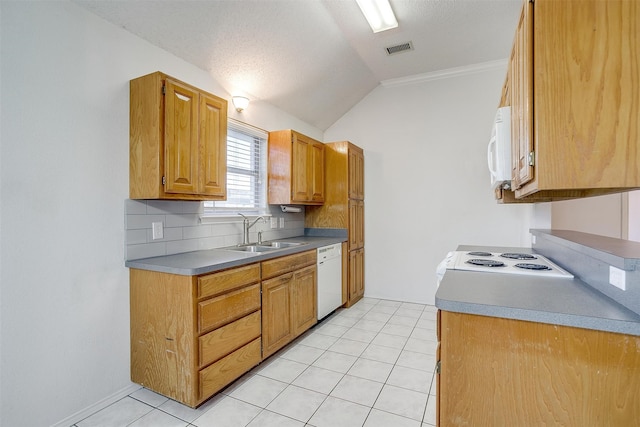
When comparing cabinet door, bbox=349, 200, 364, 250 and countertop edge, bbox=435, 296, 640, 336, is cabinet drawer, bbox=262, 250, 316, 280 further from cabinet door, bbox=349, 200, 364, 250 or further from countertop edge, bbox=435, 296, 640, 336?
countertop edge, bbox=435, 296, 640, 336

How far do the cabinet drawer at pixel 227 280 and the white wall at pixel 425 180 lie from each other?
2421 millimetres

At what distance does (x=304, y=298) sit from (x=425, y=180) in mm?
2291

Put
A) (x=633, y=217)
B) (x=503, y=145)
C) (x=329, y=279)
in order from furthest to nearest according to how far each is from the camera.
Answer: (x=633, y=217)
(x=329, y=279)
(x=503, y=145)

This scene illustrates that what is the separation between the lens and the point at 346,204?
13.0ft

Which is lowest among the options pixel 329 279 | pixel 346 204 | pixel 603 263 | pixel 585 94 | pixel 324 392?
pixel 324 392

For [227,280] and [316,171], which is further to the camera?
[316,171]

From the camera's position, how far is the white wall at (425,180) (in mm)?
3768

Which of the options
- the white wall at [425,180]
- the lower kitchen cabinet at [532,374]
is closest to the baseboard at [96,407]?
the lower kitchen cabinet at [532,374]

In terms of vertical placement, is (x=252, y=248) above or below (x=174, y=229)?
below

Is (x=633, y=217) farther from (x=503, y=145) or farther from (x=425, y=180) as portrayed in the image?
(x=503, y=145)

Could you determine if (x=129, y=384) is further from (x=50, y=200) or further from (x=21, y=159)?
(x=21, y=159)

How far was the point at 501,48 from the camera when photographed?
3.36 metres

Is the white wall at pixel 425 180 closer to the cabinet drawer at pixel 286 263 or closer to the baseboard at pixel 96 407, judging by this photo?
the cabinet drawer at pixel 286 263

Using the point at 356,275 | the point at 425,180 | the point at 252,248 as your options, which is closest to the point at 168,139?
the point at 252,248
